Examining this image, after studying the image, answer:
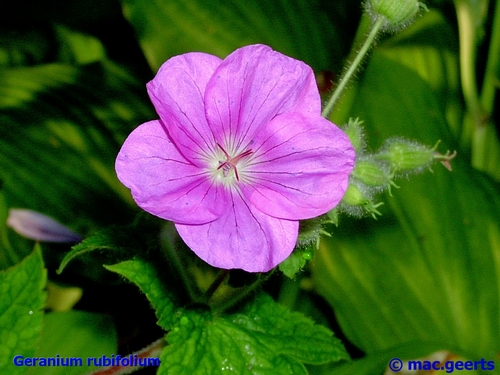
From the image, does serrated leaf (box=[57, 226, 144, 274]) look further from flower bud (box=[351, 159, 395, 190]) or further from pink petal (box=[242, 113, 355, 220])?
flower bud (box=[351, 159, 395, 190])

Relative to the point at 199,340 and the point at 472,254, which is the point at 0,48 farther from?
the point at 472,254

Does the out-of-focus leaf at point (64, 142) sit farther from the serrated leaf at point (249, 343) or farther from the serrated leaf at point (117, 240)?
Answer: the serrated leaf at point (249, 343)

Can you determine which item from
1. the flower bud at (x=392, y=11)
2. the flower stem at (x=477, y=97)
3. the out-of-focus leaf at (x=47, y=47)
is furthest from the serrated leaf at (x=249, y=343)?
the out-of-focus leaf at (x=47, y=47)

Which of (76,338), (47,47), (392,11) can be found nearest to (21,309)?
(76,338)

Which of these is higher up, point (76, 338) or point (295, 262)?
point (295, 262)

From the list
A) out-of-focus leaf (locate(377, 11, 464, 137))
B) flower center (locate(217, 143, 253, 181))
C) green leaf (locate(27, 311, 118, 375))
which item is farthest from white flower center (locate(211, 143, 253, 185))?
out-of-focus leaf (locate(377, 11, 464, 137))

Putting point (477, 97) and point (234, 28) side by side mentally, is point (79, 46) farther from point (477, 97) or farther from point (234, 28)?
point (477, 97)

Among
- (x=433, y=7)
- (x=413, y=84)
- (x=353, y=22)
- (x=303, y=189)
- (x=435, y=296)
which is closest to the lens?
(x=303, y=189)

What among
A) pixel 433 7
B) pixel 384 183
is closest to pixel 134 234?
pixel 384 183
